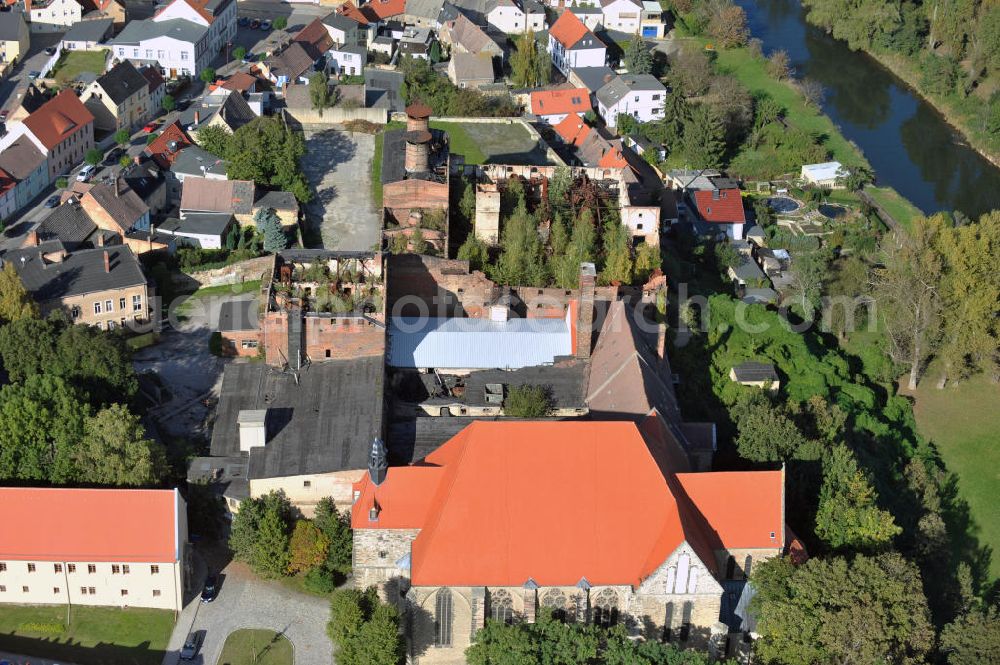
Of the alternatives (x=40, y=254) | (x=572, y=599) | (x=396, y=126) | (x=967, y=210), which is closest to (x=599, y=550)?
(x=572, y=599)

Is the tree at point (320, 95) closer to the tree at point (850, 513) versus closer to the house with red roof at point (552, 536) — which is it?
the house with red roof at point (552, 536)

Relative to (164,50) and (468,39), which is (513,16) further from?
(164,50)

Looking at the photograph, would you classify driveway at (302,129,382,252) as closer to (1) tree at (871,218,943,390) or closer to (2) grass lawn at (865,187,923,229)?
(1) tree at (871,218,943,390)

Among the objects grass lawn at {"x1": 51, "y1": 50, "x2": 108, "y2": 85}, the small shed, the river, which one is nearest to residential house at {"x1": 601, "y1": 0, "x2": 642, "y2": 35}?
the river

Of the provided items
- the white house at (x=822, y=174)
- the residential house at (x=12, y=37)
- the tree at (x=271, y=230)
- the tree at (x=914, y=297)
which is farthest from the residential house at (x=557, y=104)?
the residential house at (x=12, y=37)

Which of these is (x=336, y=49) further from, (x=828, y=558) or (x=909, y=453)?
(x=828, y=558)

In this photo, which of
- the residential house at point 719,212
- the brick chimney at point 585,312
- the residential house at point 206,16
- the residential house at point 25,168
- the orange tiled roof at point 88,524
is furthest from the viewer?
the residential house at point 206,16
